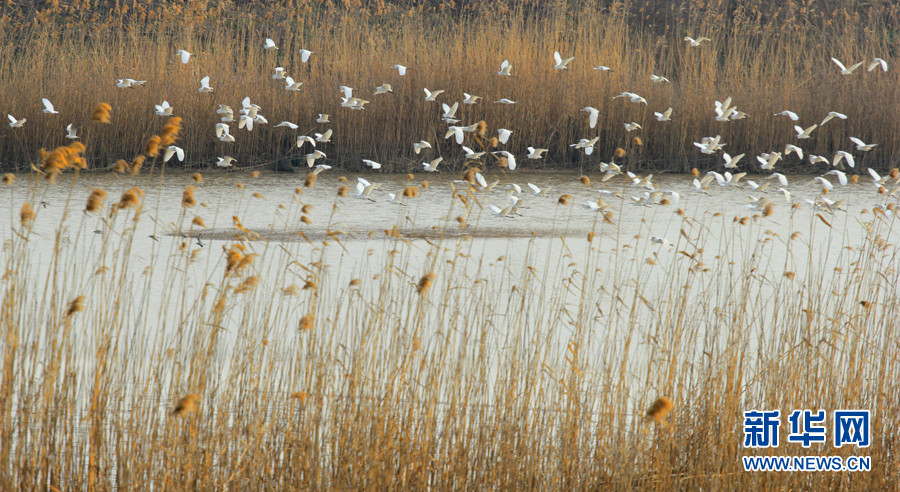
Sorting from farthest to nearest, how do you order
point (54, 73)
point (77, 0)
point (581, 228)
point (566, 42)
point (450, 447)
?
point (77, 0), point (566, 42), point (54, 73), point (581, 228), point (450, 447)

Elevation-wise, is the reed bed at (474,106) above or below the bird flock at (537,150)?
below

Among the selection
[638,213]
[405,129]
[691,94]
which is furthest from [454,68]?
[638,213]

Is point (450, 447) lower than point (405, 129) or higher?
higher

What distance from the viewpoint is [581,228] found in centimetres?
573

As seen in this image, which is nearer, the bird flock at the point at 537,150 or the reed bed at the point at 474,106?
the bird flock at the point at 537,150

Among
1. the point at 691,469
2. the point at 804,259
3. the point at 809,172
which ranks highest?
the point at 691,469

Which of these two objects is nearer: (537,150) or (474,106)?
(537,150)

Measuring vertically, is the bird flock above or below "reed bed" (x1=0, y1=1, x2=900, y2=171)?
above

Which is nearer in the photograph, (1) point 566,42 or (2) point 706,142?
(2) point 706,142

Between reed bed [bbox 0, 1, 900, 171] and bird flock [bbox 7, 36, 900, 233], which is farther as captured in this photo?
reed bed [bbox 0, 1, 900, 171]

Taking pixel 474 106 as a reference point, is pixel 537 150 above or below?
above

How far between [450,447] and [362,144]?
6313mm

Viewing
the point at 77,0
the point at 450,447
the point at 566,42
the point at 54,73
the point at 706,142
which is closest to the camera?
the point at 450,447

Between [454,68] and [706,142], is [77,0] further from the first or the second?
[706,142]
